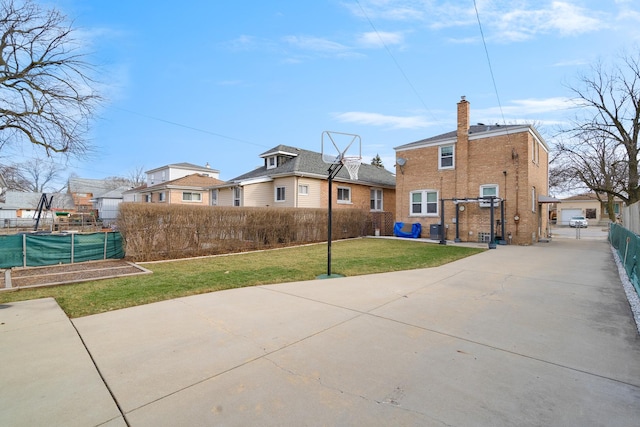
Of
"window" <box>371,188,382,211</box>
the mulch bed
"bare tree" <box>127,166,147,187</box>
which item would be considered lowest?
the mulch bed

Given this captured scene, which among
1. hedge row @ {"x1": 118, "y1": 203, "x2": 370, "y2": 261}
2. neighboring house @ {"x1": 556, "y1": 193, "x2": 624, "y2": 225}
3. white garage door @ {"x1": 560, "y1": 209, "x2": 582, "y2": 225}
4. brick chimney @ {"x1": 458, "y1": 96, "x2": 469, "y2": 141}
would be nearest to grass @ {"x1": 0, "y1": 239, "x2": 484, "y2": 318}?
hedge row @ {"x1": 118, "y1": 203, "x2": 370, "y2": 261}

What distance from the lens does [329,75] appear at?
1398 centimetres

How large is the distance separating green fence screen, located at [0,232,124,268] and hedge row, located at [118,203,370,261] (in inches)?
33.9

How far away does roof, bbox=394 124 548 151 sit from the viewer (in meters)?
16.3

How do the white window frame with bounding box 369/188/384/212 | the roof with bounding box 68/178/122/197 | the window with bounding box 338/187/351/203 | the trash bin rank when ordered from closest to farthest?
the trash bin, the window with bounding box 338/187/351/203, the white window frame with bounding box 369/188/384/212, the roof with bounding box 68/178/122/197

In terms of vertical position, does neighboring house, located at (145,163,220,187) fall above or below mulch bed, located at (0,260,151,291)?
above

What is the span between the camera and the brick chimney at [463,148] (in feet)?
58.4

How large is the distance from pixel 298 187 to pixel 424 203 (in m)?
7.99

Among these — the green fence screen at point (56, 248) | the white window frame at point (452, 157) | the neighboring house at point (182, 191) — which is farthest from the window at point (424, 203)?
the neighboring house at point (182, 191)

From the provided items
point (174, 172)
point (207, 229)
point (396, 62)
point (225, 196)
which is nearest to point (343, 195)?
point (225, 196)

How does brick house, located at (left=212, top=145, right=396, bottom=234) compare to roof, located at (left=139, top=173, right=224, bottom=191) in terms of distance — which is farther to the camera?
roof, located at (left=139, top=173, right=224, bottom=191)

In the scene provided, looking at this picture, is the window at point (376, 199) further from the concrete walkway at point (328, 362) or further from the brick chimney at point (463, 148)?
the concrete walkway at point (328, 362)

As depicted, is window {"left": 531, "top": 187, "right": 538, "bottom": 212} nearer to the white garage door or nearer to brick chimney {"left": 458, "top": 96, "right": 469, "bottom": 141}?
brick chimney {"left": 458, "top": 96, "right": 469, "bottom": 141}

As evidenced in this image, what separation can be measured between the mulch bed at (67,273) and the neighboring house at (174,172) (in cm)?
2965
